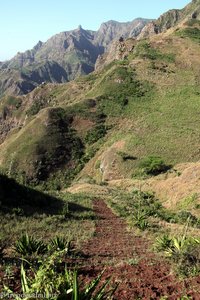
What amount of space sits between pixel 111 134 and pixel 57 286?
211 ft

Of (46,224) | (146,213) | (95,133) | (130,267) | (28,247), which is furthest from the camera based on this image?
(95,133)

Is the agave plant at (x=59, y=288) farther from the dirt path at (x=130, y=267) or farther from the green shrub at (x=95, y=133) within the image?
the green shrub at (x=95, y=133)

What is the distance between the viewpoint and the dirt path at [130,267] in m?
8.62

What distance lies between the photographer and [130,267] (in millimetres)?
10836

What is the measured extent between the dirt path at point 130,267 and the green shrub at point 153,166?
29.5m

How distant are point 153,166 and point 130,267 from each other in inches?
1490

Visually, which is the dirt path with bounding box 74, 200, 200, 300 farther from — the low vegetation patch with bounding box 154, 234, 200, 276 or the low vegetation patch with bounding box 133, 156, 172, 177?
the low vegetation patch with bounding box 133, 156, 172, 177

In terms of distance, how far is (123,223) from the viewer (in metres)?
21.8

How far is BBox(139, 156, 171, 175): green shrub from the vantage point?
158ft

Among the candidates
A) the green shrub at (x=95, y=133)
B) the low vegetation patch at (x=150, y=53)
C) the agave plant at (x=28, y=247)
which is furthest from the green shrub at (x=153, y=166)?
the low vegetation patch at (x=150, y=53)

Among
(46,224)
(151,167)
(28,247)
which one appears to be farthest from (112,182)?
(28,247)

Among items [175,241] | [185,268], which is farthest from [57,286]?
[175,241]

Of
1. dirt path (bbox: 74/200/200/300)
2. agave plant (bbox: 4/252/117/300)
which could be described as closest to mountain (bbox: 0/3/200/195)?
dirt path (bbox: 74/200/200/300)

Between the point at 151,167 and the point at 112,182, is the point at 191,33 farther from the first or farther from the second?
the point at 112,182
